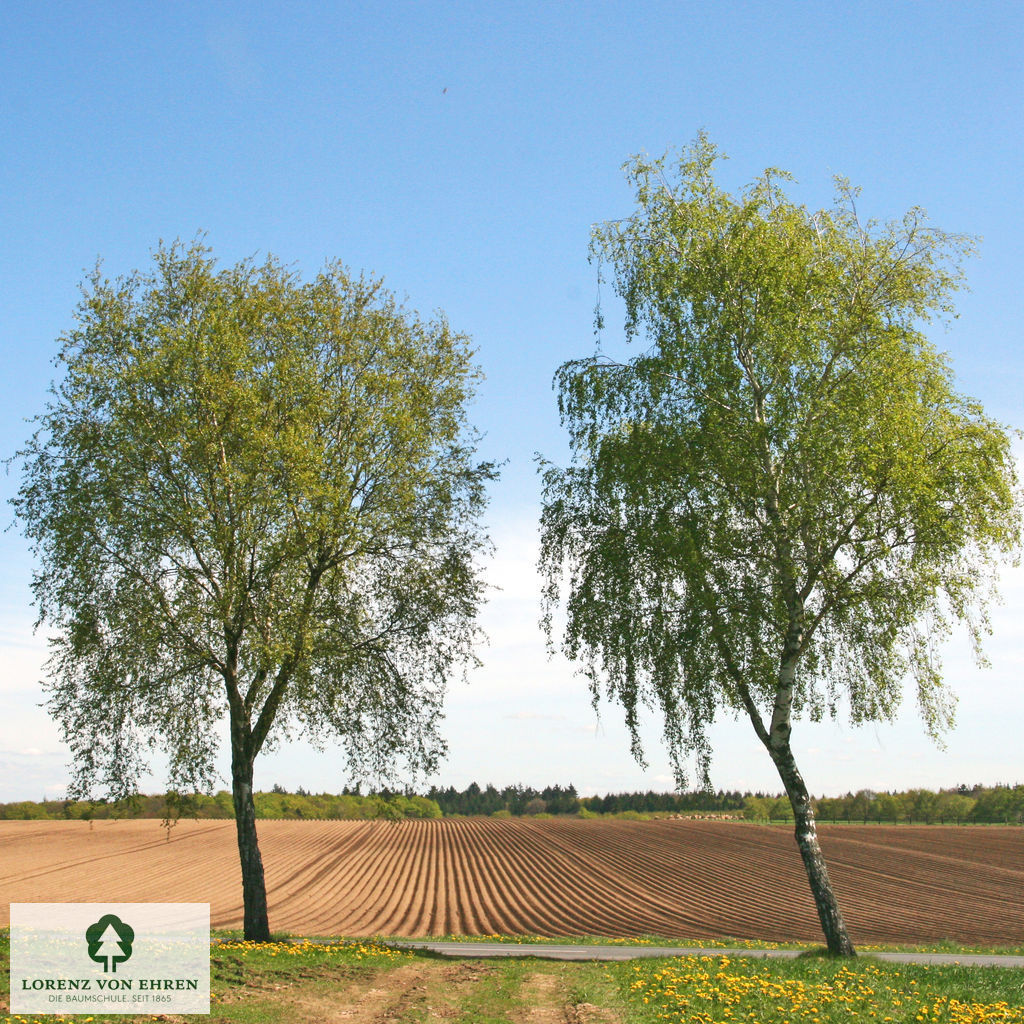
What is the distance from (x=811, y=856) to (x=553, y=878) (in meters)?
32.3

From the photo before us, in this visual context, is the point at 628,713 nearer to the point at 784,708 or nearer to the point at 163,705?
the point at 784,708

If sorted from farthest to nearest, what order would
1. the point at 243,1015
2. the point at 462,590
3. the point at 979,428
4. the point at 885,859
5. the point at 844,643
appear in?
the point at 885,859, the point at 462,590, the point at 844,643, the point at 979,428, the point at 243,1015

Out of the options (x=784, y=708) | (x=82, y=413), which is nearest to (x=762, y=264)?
(x=784, y=708)

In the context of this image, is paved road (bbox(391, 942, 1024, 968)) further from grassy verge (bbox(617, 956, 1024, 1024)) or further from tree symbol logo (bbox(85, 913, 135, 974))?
tree symbol logo (bbox(85, 913, 135, 974))

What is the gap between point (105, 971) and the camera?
42.3ft

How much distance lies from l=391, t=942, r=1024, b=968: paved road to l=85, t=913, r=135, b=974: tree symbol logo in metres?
8.09

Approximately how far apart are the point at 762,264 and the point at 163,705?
17564 millimetres

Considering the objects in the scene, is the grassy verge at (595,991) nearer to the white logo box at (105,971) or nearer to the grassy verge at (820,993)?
the grassy verge at (820,993)

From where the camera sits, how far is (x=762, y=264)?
61.8ft

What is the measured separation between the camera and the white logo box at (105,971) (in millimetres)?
11406

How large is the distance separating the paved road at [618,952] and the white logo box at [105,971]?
8.10 meters

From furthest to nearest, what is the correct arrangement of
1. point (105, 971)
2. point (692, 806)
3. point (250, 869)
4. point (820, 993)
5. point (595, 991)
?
point (692, 806) < point (250, 869) < point (595, 991) < point (105, 971) < point (820, 993)


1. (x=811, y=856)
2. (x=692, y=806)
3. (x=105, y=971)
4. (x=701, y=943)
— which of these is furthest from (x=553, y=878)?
(x=692, y=806)

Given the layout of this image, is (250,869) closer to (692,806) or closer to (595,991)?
(595,991)
